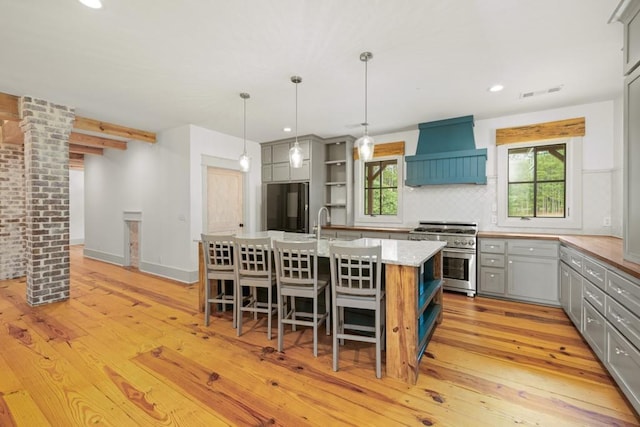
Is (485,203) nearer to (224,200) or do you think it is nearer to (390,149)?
(390,149)

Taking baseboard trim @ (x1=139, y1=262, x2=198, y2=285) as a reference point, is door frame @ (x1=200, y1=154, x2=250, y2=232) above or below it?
above

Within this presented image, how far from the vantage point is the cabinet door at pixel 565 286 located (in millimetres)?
3033

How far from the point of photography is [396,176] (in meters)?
5.11

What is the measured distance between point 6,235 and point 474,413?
723 cm

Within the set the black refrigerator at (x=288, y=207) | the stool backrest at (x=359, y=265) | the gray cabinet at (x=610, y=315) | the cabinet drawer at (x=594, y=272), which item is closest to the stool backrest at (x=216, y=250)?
the stool backrest at (x=359, y=265)

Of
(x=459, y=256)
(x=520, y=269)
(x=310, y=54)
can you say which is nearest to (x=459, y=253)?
(x=459, y=256)

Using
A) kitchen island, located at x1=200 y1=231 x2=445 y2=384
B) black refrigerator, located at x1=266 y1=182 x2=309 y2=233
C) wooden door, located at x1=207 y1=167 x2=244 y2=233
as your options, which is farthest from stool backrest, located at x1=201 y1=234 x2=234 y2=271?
black refrigerator, located at x1=266 y1=182 x2=309 y2=233

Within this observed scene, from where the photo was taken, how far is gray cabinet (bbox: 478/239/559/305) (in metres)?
3.46

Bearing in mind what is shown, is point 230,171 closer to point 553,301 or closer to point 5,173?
point 5,173

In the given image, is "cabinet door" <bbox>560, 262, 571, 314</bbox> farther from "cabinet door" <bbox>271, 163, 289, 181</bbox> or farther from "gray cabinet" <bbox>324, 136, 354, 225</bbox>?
"cabinet door" <bbox>271, 163, 289, 181</bbox>

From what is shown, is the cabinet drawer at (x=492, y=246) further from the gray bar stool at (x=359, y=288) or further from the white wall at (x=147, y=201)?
the white wall at (x=147, y=201)

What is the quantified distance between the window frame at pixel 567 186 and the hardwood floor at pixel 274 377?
55.2 inches

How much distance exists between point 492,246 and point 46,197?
19.7 feet

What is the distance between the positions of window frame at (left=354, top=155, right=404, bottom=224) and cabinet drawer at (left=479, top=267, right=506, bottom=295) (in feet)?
5.24
